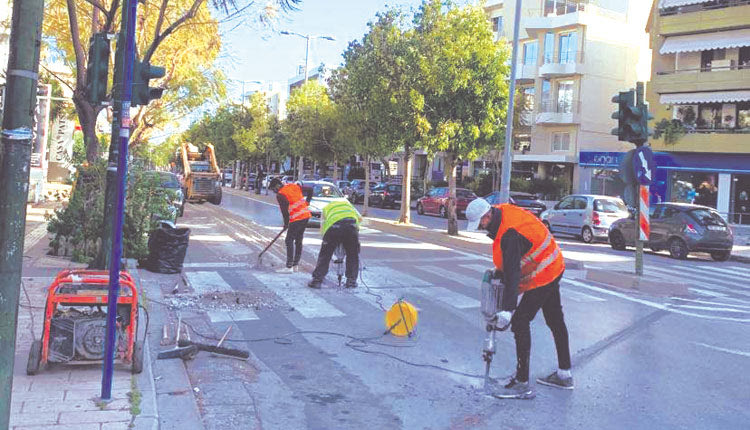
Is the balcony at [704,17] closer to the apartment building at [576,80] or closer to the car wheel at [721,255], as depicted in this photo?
the apartment building at [576,80]

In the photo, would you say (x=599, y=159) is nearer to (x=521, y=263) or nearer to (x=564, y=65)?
(x=564, y=65)

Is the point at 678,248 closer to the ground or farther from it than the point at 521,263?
closer to the ground

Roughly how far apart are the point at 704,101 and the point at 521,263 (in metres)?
31.1

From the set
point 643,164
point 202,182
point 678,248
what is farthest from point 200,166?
point 643,164

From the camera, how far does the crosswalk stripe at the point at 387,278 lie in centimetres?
1090

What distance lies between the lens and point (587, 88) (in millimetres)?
41656

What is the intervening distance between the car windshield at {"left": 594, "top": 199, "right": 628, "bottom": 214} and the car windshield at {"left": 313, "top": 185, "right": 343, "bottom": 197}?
8.44 metres

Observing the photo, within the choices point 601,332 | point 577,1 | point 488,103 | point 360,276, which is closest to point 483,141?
point 488,103

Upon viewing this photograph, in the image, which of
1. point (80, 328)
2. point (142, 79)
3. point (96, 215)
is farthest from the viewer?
point (96, 215)

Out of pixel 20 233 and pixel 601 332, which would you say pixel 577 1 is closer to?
pixel 601 332

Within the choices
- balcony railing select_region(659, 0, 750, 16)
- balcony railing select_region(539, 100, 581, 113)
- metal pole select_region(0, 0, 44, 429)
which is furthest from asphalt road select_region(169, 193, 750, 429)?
balcony railing select_region(539, 100, 581, 113)

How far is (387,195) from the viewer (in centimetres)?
4047

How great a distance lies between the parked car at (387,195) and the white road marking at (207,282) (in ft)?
96.3

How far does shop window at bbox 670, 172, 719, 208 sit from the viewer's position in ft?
107
